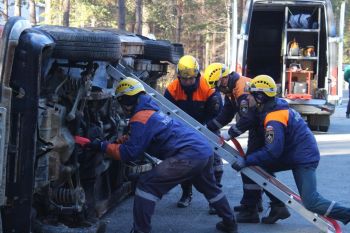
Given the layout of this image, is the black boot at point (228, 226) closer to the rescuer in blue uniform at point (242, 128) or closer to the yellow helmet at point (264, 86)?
the rescuer in blue uniform at point (242, 128)

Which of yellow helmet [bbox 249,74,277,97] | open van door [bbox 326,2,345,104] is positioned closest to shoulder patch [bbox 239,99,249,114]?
yellow helmet [bbox 249,74,277,97]

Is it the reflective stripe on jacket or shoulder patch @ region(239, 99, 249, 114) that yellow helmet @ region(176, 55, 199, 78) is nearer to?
shoulder patch @ region(239, 99, 249, 114)

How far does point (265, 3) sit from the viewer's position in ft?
49.0

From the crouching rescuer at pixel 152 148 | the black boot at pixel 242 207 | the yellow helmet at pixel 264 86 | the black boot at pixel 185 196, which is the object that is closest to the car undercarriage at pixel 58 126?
the crouching rescuer at pixel 152 148

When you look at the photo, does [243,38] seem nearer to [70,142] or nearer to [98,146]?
[98,146]

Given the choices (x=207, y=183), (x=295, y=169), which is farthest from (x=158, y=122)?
(x=295, y=169)

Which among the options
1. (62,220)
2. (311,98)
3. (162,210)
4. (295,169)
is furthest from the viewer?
(311,98)

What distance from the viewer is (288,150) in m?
6.20

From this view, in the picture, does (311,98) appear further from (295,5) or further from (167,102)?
(167,102)

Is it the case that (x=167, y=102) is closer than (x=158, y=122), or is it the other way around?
(x=158, y=122)

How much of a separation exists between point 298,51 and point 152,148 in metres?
10.3

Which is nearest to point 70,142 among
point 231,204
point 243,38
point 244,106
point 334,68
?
point 244,106

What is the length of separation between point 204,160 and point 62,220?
1.29 m

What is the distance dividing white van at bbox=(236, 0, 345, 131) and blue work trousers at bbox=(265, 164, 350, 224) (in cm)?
858
